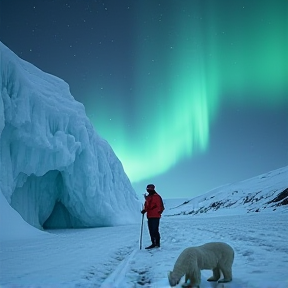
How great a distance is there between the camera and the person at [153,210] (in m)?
6.40

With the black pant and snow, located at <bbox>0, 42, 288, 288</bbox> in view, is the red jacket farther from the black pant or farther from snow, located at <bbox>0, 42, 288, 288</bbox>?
snow, located at <bbox>0, 42, 288, 288</bbox>

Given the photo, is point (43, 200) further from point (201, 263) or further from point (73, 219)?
point (201, 263)

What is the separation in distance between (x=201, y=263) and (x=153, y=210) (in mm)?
3614

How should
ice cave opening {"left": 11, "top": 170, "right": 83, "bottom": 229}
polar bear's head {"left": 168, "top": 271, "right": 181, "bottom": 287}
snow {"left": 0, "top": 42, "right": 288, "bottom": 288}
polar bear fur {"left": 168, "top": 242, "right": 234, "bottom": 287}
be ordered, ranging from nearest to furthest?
polar bear's head {"left": 168, "top": 271, "right": 181, "bottom": 287}
polar bear fur {"left": 168, "top": 242, "right": 234, "bottom": 287}
snow {"left": 0, "top": 42, "right": 288, "bottom": 288}
ice cave opening {"left": 11, "top": 170, "right": 83, "bottom": 229}

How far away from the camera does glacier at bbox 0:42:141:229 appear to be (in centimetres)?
1195

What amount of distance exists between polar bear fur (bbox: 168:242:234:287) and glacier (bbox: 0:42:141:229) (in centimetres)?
931

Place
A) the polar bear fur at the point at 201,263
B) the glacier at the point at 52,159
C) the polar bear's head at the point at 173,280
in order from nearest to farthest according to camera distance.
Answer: the polar bear's head at the point at 173,280 < the polar bear fur at the point at 201,263 < the glacier at the point at 52,159

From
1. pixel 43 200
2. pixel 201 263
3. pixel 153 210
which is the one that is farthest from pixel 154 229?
pixel 43 200

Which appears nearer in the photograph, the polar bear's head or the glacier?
the polar bear's head

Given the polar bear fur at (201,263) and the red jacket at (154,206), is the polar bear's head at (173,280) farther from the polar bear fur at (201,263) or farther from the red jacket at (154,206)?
the red jacket at (154,206)

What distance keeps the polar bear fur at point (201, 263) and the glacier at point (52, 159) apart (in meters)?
9.31

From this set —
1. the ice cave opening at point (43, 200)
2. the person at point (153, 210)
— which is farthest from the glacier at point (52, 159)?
the person at point (153, 210)

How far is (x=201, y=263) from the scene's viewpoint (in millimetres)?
2936

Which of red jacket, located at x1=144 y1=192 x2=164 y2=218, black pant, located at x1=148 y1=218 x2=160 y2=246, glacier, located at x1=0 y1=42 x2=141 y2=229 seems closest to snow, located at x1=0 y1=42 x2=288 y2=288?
glacier, located at x1=0 y1=42 x2=141 y2=229
